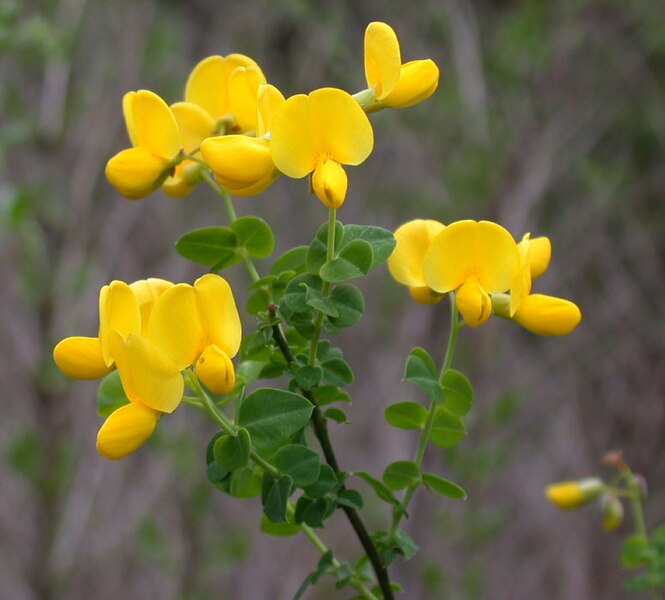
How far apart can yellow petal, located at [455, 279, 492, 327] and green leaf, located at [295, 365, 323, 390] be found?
0.10 meters

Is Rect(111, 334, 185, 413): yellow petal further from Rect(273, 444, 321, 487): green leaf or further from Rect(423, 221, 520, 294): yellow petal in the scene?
Rect(423, 221, 520, 294): yellow petal

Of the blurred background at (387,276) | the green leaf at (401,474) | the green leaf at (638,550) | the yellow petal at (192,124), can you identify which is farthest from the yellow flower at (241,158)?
the blurred background at (387,276)

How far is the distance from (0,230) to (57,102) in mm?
512

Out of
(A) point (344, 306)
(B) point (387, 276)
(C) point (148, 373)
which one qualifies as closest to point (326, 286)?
(A) point (344, 306)

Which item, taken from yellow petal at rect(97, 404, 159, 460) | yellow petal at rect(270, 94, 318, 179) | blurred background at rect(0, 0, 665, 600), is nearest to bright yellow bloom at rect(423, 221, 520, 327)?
yellow petal at rect(270, 94, 318, 179)

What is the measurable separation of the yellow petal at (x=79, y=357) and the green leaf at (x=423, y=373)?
7.7 inches

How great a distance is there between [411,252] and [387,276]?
6.67 feet

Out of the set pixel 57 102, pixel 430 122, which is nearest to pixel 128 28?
pixel 57 102

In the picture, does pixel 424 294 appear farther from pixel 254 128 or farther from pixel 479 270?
pixel 254 128

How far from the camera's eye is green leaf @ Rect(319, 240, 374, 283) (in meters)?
0.49

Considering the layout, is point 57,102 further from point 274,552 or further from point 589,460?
point 589,460

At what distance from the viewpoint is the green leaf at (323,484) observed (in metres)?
0.51

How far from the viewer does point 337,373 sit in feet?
1.72

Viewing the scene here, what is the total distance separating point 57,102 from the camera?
196 centimetres
